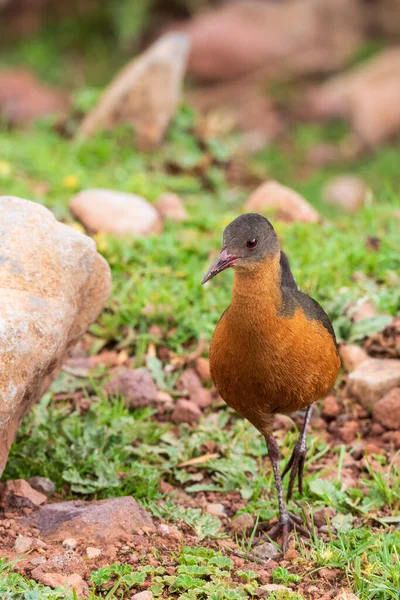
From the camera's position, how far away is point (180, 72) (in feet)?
29.8

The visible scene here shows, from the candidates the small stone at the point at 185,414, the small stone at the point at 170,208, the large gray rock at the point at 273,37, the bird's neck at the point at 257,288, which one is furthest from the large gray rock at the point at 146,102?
the bird's neck at the point at 257,288

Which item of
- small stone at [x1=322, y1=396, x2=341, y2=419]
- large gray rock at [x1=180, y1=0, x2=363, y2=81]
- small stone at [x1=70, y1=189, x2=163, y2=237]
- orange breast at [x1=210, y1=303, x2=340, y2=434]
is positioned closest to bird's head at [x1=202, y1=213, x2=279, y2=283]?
orange breast at [x1=210, y1=303, x2=340, y2=434]

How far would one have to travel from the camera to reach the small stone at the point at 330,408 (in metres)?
5.06

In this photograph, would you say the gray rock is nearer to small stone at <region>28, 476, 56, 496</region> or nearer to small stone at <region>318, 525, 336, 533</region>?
small stone at <region>28, 476, 56, 496</region>

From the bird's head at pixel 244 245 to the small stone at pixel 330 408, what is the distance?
170cm

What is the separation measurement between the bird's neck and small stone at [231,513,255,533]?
1061mm

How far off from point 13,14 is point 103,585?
11.7 meters

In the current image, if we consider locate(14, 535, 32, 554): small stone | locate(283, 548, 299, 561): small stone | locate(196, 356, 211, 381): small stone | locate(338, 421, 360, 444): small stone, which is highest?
locate(14, 535, 32, 554): small stone

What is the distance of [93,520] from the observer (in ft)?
12.4

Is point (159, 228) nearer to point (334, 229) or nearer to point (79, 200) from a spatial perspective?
point (79, 200)

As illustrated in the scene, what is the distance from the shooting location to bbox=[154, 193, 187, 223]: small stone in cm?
698

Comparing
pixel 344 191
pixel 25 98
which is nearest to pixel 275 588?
pixel 344 191

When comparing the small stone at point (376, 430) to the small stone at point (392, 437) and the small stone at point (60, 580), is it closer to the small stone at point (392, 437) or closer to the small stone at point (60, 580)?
the small stone at point (392, 437)

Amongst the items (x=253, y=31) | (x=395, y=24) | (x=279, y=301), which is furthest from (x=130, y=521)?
(x=395, y=24)
